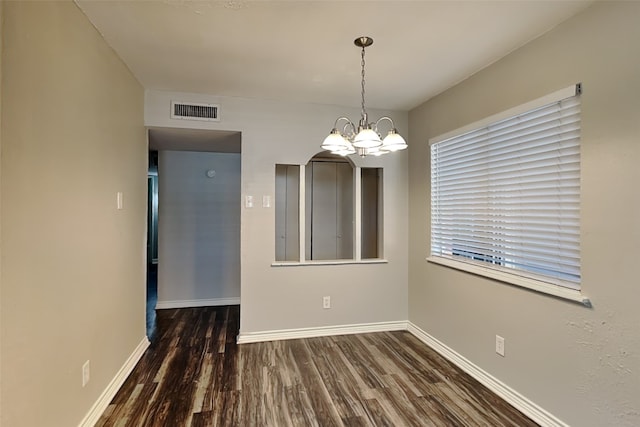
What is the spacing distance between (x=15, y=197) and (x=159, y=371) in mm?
1936

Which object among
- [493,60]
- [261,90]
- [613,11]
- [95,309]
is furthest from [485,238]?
[95,309]

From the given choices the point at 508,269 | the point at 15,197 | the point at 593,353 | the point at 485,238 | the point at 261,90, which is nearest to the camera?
the point at 15,197

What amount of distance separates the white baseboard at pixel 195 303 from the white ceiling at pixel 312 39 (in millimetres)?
2853

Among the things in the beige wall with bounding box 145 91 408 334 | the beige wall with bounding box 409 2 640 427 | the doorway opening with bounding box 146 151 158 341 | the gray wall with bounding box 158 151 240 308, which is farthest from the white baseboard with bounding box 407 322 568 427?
the doorway opening with bounding box 146 151 158 341

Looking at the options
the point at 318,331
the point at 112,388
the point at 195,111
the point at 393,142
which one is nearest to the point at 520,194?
the point at 393,142

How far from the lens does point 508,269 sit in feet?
7.79

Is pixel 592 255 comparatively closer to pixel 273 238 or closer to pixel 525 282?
pixel 525 282

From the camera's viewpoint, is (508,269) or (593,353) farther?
(508,269)

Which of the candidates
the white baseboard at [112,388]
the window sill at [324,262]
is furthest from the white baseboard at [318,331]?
the white baseboard at [112,388]

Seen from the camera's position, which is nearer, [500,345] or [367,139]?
[367,139]

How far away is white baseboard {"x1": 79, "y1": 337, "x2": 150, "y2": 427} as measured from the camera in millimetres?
1997

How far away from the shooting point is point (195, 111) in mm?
3207

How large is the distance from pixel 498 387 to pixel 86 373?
2.74 metres

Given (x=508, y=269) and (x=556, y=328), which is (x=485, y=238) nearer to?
(x=508, y=269)
